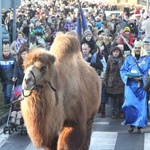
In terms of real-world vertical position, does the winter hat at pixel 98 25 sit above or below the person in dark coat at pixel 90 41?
below

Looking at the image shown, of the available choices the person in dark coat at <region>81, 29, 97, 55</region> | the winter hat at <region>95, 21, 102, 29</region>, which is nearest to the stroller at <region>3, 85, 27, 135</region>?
the person in dark coat at <region>81, 29, 97, 55</region>

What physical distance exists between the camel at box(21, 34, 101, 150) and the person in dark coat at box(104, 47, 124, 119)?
17.9 ft

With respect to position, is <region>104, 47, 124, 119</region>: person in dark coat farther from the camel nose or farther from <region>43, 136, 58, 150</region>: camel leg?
the camel nose

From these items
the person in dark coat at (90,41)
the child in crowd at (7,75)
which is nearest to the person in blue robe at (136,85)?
the person in dark coat at (90,41)

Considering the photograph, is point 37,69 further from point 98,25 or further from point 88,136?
point 98,25

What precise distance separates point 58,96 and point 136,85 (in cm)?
483

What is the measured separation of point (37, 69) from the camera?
8.84 m

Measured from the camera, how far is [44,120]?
9008mm

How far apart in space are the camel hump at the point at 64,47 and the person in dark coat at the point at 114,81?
18.1 feet

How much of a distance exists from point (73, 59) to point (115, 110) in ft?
20.1

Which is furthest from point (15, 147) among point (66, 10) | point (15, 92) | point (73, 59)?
point (66, 10)

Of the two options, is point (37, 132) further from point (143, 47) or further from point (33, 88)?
point (143, 47)

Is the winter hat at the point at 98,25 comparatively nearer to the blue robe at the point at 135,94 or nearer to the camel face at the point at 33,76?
the blue robe at the point at 135,94

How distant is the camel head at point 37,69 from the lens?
28.5 feet
